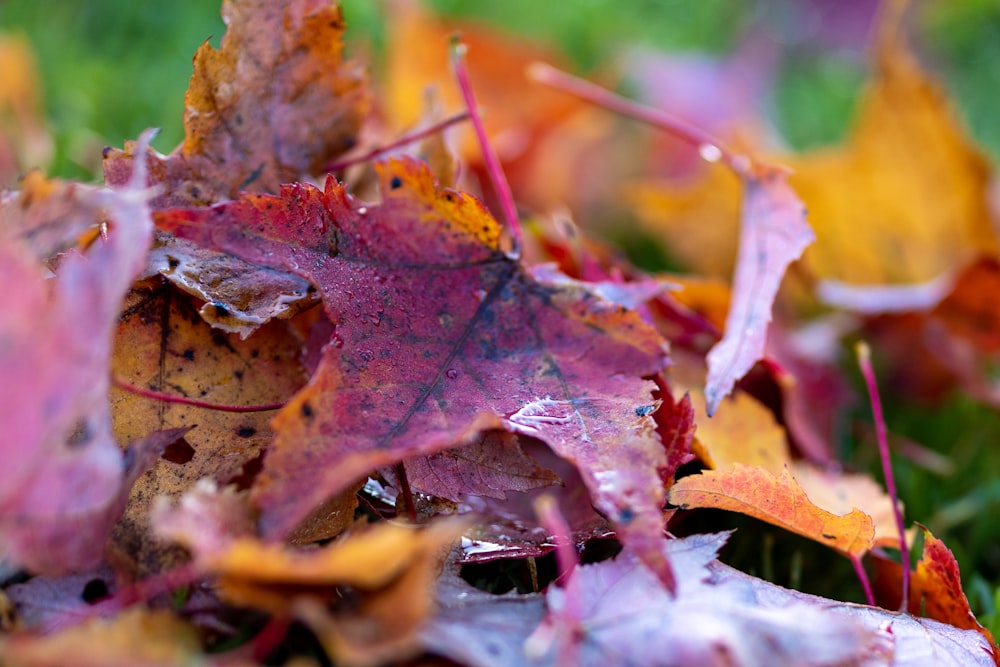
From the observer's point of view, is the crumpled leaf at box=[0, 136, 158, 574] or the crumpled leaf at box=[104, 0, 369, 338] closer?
the crumpled leaf at box=[0, 136, 158, 574]

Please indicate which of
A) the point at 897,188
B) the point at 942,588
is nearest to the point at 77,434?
the point at 942,588

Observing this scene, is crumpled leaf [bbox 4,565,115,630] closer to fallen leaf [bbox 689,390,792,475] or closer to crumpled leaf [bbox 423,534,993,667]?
crumpled leaf [bbox 423,534,993,667]

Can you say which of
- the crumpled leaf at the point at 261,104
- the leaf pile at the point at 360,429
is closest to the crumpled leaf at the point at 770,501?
the leaf pile at the point at 360,429

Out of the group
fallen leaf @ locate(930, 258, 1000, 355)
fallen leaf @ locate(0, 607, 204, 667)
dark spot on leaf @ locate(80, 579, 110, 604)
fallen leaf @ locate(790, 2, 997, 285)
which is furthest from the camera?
fallen leaf @ locate(790, 2, 997, 285)

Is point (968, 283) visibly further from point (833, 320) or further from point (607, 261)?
point (607, 261)

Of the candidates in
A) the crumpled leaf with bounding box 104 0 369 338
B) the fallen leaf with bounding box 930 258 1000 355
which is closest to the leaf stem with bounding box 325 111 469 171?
the crumpled leaf with bounding box 104 0 369 338

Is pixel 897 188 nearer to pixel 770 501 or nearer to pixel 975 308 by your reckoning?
pixel 975 308
